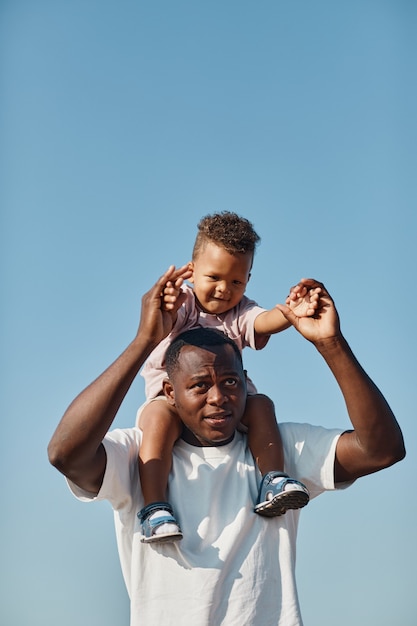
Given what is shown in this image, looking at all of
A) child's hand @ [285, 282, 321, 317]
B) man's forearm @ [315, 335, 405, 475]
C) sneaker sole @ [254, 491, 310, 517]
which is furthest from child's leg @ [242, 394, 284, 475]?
child's hand @ [285, 282, 321, 317]

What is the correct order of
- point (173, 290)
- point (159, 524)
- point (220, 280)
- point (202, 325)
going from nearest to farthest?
point (159, 524) < point (173, 290) < point (202, 325) < point (220, 280)

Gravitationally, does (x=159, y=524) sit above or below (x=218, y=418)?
below

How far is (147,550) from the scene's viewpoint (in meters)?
4.35

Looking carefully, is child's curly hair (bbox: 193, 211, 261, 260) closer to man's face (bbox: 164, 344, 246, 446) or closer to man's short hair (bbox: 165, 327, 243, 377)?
man's short hair (bbox: 165, 327, 243, 377)

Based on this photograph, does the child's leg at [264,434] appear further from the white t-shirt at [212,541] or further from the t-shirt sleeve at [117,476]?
the t-shirt sleeve at [117,476]

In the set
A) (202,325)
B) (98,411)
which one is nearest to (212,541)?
(98,411)

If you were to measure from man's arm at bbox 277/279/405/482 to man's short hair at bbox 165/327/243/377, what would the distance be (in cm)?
48

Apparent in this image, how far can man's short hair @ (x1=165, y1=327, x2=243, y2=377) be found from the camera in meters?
4.82

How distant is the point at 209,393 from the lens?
4617mm

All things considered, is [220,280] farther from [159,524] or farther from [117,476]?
[159,524]

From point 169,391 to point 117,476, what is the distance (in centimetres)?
72

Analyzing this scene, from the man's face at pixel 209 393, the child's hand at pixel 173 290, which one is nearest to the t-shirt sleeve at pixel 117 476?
the man's face at pixel 209 393

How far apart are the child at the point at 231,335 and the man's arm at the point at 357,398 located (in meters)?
0.08

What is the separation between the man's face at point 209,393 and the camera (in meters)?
4.58
